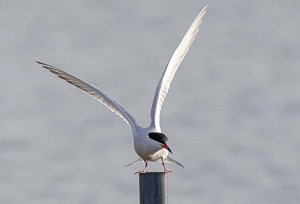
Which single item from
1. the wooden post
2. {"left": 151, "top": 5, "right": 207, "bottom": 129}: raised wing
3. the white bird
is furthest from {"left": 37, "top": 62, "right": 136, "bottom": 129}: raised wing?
the wooden post

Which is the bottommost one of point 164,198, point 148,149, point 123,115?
point 164,198

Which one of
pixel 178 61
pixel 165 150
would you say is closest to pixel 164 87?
pixel 178 61

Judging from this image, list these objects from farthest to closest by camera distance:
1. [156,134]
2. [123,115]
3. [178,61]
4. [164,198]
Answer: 1. [178,61]
2. [123,115]
3. [156,134]
4. [164,198]

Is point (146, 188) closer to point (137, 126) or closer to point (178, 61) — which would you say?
point (137, 126)

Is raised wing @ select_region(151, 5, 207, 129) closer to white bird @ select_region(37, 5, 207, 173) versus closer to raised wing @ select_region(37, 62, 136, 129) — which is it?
white bird @ select_region(37, 5, 207, 173)

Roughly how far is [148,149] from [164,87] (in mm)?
1483

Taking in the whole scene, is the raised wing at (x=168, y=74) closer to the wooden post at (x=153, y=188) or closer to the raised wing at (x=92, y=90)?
the raised wing at (x=92, y=90)

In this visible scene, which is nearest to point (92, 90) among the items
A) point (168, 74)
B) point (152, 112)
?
point (152, 112)

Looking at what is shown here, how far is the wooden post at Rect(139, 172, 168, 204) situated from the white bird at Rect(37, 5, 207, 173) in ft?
1.18

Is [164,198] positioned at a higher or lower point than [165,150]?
lower

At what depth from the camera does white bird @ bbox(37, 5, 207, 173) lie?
9.67 m

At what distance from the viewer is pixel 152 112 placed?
1048 centimetres

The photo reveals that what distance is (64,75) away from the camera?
10.5 metres

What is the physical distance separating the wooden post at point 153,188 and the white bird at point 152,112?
1.18ft
